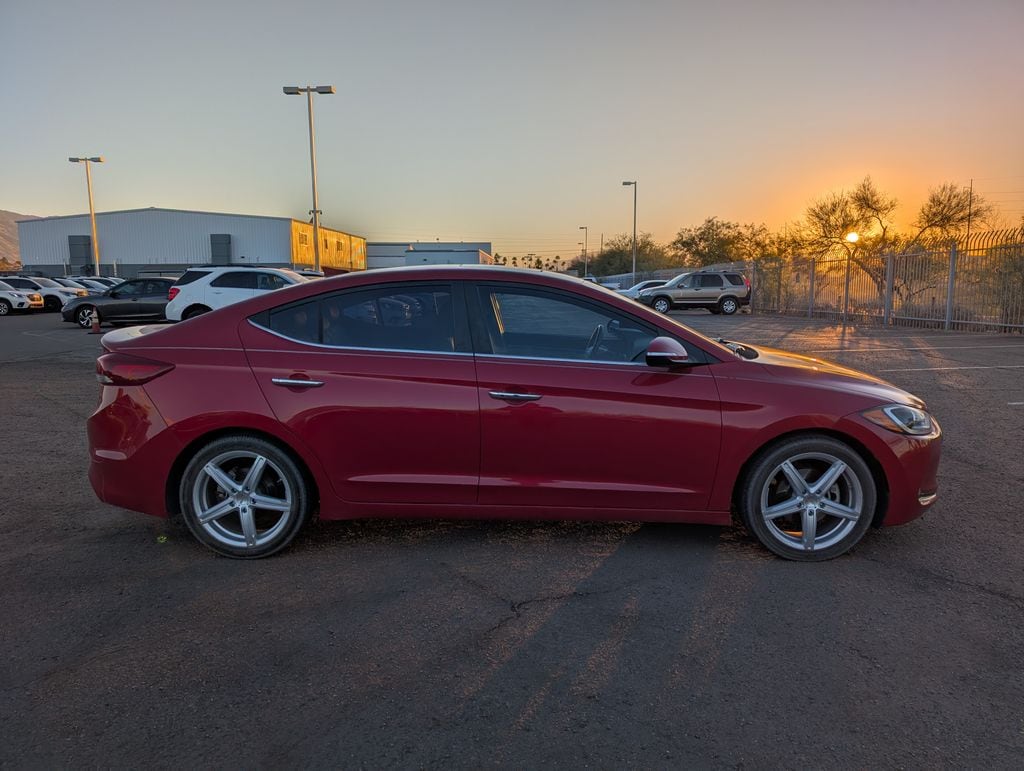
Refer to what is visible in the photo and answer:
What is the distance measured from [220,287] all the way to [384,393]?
584 inches

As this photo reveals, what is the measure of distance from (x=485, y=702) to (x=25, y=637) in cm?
203

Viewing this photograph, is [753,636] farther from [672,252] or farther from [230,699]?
[672,252]

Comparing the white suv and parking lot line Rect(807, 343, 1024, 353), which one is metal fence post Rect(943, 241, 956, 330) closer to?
parking lot line Rect(807, 343, 1024, 353)

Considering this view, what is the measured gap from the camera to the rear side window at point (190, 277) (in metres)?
17.1

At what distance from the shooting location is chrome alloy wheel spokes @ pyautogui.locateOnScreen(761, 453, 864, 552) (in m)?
3.65

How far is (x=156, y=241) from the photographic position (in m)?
65.6

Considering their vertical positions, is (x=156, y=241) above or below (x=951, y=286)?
above

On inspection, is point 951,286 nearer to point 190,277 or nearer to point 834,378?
point 834,378

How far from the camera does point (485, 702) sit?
→ 2.51 metres

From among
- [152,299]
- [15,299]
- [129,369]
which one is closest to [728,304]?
[152,299]

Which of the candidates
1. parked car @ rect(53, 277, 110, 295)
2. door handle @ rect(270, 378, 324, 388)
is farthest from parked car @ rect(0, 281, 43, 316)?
door handle @ rect(270, 378, 324, 388)

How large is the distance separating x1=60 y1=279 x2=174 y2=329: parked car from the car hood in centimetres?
2030

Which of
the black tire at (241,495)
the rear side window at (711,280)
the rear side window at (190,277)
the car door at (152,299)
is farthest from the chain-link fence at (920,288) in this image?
the car door at (152,299)

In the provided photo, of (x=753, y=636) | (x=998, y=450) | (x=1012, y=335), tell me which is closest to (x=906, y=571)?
(x=753, y=636)
